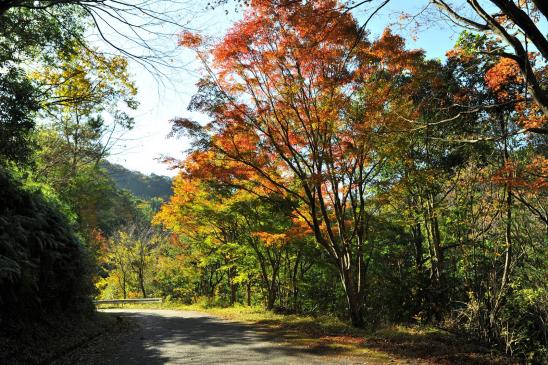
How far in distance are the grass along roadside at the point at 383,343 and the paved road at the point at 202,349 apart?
0.56 meters

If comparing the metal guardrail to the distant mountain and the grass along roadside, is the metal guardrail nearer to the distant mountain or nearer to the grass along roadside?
the grass along roadside

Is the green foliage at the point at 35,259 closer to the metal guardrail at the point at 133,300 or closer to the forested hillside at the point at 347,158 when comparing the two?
the forested hillside at the point at 347,158

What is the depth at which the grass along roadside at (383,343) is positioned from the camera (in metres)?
6.68

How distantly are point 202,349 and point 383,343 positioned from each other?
3.95 metres

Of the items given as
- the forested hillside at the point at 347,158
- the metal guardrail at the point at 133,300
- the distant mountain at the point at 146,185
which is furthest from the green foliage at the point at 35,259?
the distant mountain at the point at 146,185

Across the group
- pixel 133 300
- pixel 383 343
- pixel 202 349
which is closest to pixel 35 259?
pixel 202 349

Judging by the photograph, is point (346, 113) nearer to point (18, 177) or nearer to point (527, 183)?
point (527, 183)

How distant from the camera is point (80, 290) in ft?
34.8

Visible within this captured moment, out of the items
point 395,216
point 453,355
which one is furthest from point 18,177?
point 395,216

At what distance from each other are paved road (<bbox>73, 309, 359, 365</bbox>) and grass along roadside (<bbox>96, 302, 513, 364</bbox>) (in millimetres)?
560

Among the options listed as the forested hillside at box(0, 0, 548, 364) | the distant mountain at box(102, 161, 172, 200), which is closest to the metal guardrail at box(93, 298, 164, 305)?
the forested hillside at box(0, 0, 548, 364)

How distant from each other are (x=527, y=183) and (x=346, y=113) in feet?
15.8

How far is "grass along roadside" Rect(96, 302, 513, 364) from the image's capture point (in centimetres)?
668

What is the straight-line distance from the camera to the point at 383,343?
798 cm
